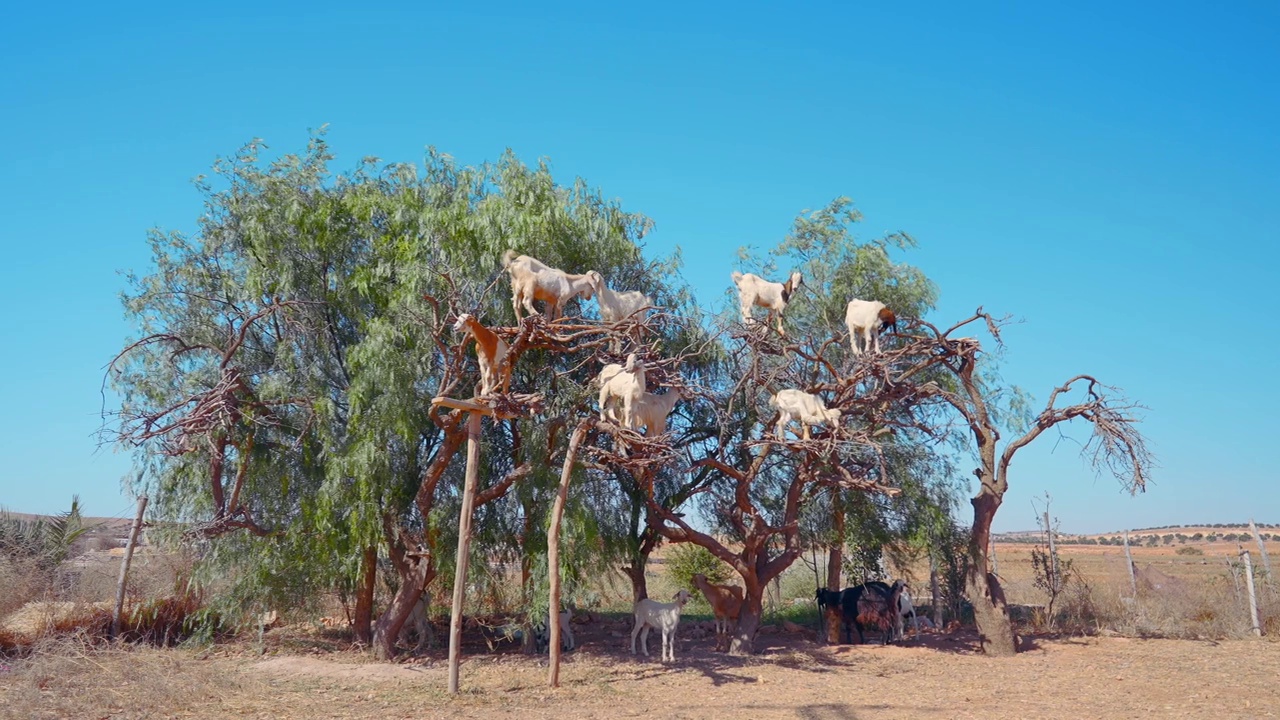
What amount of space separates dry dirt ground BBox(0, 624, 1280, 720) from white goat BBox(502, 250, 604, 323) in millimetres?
4737

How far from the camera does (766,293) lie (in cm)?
1273

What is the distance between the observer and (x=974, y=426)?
585 inches

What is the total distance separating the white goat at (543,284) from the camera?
10836mm

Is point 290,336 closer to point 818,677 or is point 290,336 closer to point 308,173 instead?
point 308,173

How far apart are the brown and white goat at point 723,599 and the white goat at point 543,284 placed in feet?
19.8

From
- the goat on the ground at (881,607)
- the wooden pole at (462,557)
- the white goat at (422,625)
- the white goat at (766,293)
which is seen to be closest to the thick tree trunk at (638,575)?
the white goat at (422,625)

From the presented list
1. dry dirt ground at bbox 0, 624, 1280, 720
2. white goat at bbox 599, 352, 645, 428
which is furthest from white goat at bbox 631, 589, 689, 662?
white goat at bbox 599, 352, 645, 428

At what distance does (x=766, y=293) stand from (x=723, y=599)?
5571 millimetres

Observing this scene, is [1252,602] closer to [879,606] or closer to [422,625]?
[879,606]

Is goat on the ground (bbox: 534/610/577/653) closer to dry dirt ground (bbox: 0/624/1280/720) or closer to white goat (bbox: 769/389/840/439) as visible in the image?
dry dirt ground (bbox: 0/624/1280/720)

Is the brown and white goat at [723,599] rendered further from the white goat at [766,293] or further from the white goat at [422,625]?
the white goat at [766,293]

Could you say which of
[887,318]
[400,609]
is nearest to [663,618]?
[400,609]

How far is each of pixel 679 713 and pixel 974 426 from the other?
7.82 m

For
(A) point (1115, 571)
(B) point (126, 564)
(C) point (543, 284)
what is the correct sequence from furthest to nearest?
1. (A) point (1115, 571)
2. (B) point (126, 564)
3. (C) point (543, 284)
